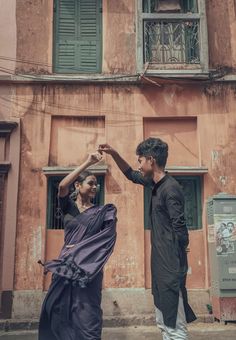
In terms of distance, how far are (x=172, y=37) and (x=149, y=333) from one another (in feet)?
18.3

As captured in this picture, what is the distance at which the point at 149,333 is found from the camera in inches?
261

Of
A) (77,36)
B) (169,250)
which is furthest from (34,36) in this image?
(169,250)

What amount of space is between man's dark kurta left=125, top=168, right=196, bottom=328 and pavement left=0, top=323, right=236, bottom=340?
334 centimetres

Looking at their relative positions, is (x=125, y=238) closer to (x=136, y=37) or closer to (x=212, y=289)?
(x=212, y=289)

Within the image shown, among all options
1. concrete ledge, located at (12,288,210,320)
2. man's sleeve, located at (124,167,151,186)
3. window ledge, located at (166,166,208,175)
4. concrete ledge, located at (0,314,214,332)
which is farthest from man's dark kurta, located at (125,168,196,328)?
window ledge, located at (166,166,208,175)

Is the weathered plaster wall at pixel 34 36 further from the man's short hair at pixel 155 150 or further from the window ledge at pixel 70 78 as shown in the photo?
the man's short hair at pixel 155 150

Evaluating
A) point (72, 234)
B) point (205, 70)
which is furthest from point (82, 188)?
point (205, 70)

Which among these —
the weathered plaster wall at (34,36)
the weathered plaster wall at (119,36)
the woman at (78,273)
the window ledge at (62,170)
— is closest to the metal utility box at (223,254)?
the window ledge at (62,170)

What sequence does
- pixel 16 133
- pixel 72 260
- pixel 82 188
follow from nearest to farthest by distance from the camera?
pixel 72 260, pixel 82 188, pixel 16 133

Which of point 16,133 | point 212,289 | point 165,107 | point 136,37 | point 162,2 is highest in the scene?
point 162,2

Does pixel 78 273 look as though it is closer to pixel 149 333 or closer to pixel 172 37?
pixel 149 333

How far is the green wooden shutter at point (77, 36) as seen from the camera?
8.40 metres

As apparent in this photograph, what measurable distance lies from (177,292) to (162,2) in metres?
6.87

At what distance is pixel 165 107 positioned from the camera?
26.8 feet
